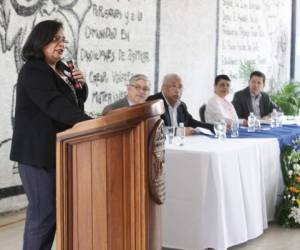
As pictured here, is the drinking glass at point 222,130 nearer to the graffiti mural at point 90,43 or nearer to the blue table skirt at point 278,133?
the blue table skirt at point 278,133

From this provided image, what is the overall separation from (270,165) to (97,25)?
2241mm

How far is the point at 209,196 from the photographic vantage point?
380 centimetres

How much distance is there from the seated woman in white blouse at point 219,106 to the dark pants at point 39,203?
11.1ft

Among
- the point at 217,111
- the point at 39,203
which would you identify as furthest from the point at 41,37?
the point at 217,111

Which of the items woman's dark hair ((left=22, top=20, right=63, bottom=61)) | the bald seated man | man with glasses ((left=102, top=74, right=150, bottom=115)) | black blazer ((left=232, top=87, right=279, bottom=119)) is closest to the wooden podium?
woman's dark hair ((left=22, top=20, right=63, bottom=61))

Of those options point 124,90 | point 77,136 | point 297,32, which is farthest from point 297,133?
point 297,32

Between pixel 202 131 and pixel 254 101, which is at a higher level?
pixel 254 101

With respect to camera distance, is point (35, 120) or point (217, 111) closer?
point (35, 120)

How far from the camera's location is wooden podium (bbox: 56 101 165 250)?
75.2 inches

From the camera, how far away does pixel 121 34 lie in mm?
6367

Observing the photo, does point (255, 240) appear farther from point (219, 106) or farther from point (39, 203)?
point (39, 203)

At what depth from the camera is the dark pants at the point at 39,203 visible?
2.63 meters

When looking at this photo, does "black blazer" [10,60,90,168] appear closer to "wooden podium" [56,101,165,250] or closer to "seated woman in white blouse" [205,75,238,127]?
"wooden podium" [56,101,165,250]

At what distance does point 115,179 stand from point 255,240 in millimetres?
2711
